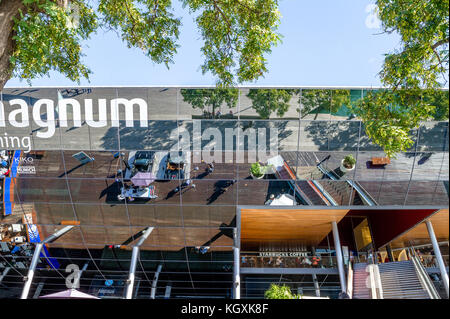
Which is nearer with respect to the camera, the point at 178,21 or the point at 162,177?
Answer: the point at 178,21

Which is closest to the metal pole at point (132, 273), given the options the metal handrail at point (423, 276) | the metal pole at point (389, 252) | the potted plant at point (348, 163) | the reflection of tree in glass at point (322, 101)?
the reflection of tree in glass at point (322, 101)

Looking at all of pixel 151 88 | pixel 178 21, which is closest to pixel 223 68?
pixel 178 21

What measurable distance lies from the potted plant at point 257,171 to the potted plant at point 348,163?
9.30 feet

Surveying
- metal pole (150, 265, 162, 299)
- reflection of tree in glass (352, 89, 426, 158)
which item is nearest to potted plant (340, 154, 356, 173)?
reflection of tree in glass (352, 89, 426, 158)

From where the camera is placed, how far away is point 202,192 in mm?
9000

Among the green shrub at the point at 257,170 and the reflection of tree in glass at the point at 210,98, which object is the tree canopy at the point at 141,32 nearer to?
the reflection of tree in glass at the point at 210,98

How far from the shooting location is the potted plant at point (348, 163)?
8352 mm

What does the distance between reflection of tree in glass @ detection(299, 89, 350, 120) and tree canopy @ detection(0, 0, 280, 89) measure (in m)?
2.82

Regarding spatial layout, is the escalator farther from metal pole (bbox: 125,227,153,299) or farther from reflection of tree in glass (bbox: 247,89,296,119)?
metal pole (bbox: 125,227,153,299)

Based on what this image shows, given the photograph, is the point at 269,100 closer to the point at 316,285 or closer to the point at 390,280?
the point at 316,285

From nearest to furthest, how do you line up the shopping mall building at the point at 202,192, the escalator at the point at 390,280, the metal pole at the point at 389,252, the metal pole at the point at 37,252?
the shopping mall building at the point at 202,192
the escalator at the point at 390,280
the metal pole at the point at 37,252
the metal pole at the point at 389,252

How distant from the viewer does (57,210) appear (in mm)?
9273

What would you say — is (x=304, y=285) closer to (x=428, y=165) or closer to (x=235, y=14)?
(x=428, y=165)

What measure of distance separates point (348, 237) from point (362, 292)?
2831 millimetres
